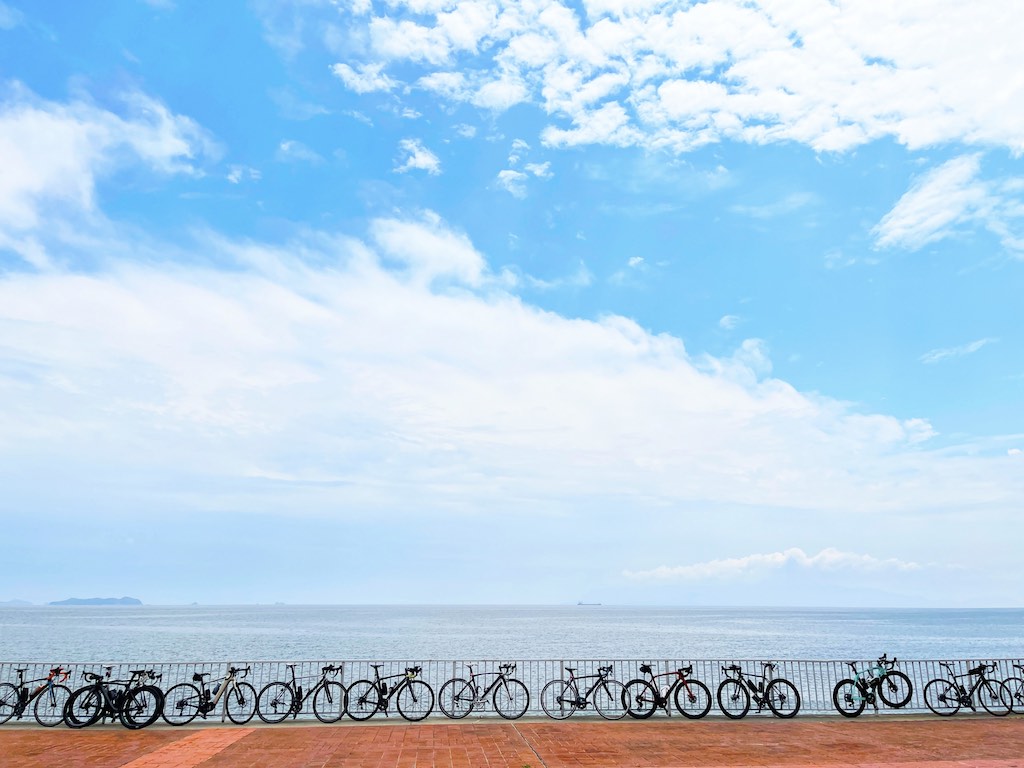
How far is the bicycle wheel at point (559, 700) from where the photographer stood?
1514 centimetres

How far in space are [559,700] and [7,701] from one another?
1084 centimetres

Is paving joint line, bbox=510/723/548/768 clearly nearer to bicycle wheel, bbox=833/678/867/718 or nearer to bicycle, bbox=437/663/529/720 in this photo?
bicycle, bbox=437/663/529/720

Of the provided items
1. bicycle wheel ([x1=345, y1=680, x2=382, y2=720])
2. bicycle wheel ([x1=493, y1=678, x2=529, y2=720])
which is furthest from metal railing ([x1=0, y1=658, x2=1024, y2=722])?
bicycle wheel ([x1=345, y1=680, x2=382, y2=720])

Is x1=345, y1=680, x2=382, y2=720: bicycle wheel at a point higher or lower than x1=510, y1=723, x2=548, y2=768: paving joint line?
higher

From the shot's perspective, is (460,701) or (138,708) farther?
(460,701)

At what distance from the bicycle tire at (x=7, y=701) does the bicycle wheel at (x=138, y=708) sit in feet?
7.34

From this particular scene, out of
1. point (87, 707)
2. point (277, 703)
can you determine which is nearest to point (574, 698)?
point (277, 703)

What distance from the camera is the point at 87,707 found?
1421 centimetres

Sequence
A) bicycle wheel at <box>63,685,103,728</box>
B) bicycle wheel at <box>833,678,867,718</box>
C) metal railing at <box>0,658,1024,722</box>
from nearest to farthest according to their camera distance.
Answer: bicycle wheel at <box>63,685,103,728</box> < bicycle wheel at <box>833,678,867,718</box> < metal railing at <box>0,658,1024,722</box>

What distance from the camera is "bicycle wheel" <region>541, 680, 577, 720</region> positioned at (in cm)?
1514

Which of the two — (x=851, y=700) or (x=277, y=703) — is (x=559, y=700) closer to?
(x=277, y=703)

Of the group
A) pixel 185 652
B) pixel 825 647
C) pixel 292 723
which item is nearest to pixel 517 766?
pixel 292 723

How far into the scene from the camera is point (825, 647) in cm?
8194

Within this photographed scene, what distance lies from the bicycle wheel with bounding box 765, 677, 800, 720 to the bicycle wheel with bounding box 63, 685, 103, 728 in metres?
12.8
